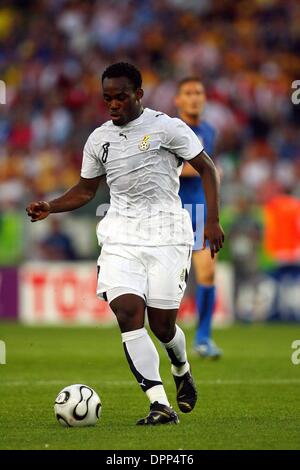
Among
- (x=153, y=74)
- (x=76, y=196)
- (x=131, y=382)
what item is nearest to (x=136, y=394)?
(x=131, y=382)

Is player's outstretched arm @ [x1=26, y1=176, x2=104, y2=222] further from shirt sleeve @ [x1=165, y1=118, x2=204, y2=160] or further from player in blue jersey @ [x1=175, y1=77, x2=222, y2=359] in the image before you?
player in blue jersey @ [x1=175, y1=77, x2=222, y2=359]

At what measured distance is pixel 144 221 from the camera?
666cm

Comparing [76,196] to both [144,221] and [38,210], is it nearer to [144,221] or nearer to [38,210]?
[38,210]

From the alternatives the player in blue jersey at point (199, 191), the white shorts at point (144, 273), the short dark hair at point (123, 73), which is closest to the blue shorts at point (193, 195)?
the player in blue jersey at point (199, 191)

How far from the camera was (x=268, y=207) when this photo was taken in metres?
17.0

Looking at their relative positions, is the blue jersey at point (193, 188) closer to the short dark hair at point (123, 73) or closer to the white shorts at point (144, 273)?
the white shorts at point (144, 273)

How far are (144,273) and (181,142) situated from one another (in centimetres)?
80

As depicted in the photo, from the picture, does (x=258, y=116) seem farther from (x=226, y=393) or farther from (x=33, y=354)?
(x=226, y=393)

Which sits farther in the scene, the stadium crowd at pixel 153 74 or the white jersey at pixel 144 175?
the stadium crowd at pixel 153 74

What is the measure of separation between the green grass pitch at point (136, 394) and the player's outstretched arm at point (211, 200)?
3.51ft

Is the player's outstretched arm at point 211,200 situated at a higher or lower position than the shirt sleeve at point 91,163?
lower

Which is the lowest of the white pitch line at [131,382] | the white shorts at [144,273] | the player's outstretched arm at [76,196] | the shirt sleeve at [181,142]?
the white pitch line at [131,382]

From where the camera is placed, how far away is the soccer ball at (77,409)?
649cm

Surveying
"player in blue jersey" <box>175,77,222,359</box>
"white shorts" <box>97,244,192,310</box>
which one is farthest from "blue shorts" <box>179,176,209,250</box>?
"white shorts" <box>97,244,192,310</box>
